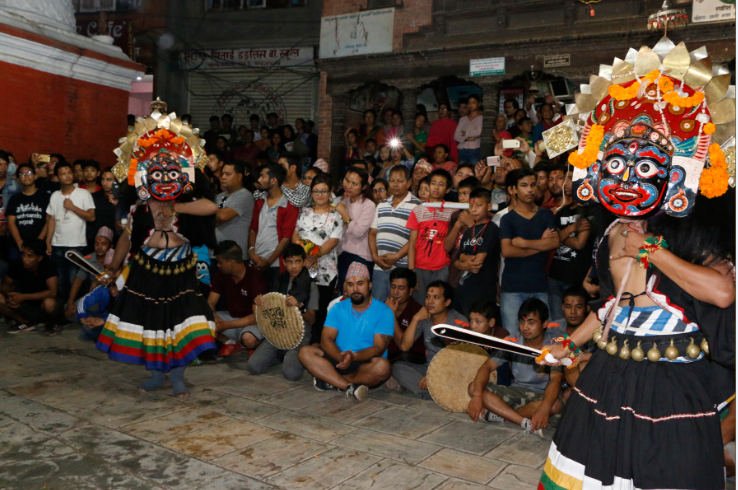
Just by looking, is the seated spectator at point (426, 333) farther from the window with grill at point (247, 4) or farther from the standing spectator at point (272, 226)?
the window with grill at point (247, 4)

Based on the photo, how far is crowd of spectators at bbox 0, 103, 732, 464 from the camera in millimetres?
5332

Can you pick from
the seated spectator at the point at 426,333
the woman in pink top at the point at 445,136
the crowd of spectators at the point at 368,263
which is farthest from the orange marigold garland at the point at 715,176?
the woman in pink top at the point at 445,136

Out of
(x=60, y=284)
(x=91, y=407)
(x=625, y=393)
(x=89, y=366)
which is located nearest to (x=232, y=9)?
(x=60, y=284)

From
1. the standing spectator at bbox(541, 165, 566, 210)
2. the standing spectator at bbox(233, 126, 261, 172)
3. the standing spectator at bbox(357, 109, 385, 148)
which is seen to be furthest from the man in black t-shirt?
the standing spectator at bbox(233, 126, 261, 172)

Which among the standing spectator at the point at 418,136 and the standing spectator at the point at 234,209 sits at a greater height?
the standing spectator at the point at 418,136

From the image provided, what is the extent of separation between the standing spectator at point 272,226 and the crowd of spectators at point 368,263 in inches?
0.6

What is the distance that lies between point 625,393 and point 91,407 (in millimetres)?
3981

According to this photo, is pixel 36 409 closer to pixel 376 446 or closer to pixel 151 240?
pixel 151 240

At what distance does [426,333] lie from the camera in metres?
5.74

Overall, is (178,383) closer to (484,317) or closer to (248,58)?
(484,317)

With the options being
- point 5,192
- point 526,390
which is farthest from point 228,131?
point 526,390

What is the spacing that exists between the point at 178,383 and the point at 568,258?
3.41 metres

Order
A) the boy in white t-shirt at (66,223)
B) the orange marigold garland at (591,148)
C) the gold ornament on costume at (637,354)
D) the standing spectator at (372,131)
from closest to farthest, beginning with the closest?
the gold ornament on costume at (637,354) → the orange marigold garland at (591,148) → the boy in white t-shirt at (66,223) → the standing spectator at (372,131)

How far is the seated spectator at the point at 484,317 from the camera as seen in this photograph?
5250 mm
